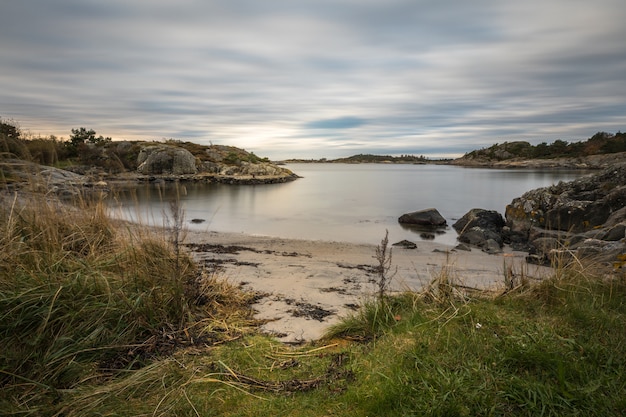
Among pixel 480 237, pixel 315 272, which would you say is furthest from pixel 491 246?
pixel 315 272

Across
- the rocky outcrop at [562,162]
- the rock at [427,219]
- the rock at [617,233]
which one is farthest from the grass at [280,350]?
the rocky outcrop at [562,162]

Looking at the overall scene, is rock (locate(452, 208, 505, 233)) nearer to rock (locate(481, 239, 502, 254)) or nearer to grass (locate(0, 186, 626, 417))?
rock (locate(481, 239, 502, 254))

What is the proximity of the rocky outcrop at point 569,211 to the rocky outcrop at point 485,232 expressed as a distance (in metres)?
0.51

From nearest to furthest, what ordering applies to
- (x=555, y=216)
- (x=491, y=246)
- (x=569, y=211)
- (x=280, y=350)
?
(x=280, y=350)
(x=491, y=246)
(x=569, y=211)
(x=555, y=216)

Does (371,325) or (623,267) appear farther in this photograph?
(623,267)

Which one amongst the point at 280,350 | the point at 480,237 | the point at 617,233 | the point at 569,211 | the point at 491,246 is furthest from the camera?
the point at 480,237

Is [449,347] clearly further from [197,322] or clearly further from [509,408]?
[197,322]

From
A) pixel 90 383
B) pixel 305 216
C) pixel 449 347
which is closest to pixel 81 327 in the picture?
pixel 90 383

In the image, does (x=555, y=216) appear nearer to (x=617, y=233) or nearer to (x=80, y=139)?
(x=617, y=233)

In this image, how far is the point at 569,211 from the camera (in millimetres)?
13617

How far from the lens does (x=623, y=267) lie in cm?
568

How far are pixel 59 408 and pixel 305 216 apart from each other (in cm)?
2075

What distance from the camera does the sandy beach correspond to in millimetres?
5297

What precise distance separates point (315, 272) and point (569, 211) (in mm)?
11180
